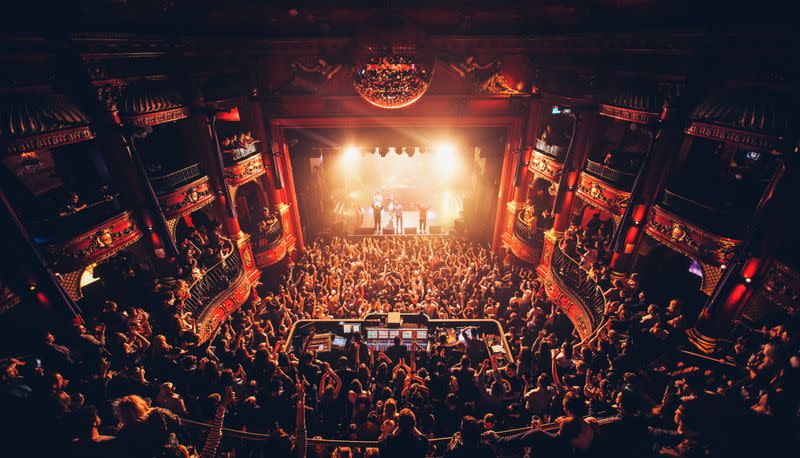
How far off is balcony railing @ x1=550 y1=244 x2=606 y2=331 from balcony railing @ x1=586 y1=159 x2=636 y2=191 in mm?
2924

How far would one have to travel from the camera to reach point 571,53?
1136 centimetres

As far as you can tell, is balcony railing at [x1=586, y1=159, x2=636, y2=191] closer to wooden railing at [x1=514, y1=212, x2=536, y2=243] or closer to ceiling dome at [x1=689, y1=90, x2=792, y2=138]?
ceiling dome at [x1=689, y1=90, x2=792, y2=138]

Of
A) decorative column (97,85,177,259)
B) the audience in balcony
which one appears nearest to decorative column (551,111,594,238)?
decorative column (97,85,177,259)

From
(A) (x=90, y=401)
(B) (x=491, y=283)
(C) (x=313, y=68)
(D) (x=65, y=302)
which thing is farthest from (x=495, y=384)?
(C) (x=313, y=68)

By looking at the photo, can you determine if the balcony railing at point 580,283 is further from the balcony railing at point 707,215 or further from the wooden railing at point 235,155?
the wooden railing at point 235,155

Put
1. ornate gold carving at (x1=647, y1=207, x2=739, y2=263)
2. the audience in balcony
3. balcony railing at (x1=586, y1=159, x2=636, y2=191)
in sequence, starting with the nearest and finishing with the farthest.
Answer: ornate gold carving at (x1=647, y1=207, x2=739, y2=263) → the audience in balcony → balcony railing at (x1=586, y1=159, x2=636, y2=191)

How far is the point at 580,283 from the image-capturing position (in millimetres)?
11094

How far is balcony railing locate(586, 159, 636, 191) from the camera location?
34.4 ft

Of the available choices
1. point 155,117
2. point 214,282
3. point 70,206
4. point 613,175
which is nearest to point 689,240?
point 613,175

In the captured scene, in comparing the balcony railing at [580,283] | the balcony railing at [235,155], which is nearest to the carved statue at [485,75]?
the balcony railing at [580,283]

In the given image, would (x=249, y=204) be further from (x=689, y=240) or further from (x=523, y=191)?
(x=689, y=240)

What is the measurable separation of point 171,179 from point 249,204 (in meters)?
5.57

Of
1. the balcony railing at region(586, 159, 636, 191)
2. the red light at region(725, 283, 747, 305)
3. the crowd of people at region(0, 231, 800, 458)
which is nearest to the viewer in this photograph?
the crowd of people at region(0, 231, 800, 458)

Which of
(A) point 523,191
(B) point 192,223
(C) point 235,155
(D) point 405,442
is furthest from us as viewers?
(A) point 523,191
